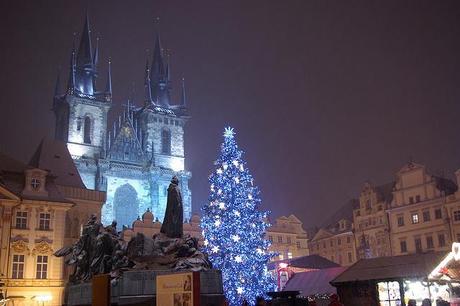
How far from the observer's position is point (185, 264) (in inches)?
568

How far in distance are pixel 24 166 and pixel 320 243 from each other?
33.5 metres

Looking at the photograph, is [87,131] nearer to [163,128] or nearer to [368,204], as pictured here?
[163,128]

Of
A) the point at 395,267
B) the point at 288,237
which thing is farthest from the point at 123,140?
the point at 395,267

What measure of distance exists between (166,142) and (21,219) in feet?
124

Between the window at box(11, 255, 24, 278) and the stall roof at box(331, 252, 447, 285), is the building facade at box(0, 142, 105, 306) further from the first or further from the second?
the stall roof at box(331, 252, 447, 285)

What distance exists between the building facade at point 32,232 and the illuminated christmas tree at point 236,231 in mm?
11941

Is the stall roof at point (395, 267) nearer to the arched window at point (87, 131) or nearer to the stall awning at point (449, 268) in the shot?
the stall awning at point (449, 268)

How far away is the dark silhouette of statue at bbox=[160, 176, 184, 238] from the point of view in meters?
15.9

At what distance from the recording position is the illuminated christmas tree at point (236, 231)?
80.9ft

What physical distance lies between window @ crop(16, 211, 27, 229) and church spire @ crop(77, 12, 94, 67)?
3914cm

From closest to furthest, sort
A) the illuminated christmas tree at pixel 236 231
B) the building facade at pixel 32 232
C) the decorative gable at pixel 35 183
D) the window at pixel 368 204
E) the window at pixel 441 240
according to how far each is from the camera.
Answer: the illuminated christmas tree at pixel 236 231, the building facade at pixel 32 232, the decorative gable at pixel 35 183, the window at pixel 441 240, the window at pixel 368 204

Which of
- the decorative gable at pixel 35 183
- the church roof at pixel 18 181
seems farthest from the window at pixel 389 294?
the decorative gable at pixel 35 183

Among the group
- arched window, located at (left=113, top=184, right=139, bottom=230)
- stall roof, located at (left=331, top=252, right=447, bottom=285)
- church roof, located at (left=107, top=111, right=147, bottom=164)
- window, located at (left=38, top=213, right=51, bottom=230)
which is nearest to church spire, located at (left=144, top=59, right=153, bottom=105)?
church roof, located at (left=107, top=111, right=147, bottom=164)

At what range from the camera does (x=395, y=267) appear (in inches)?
822
